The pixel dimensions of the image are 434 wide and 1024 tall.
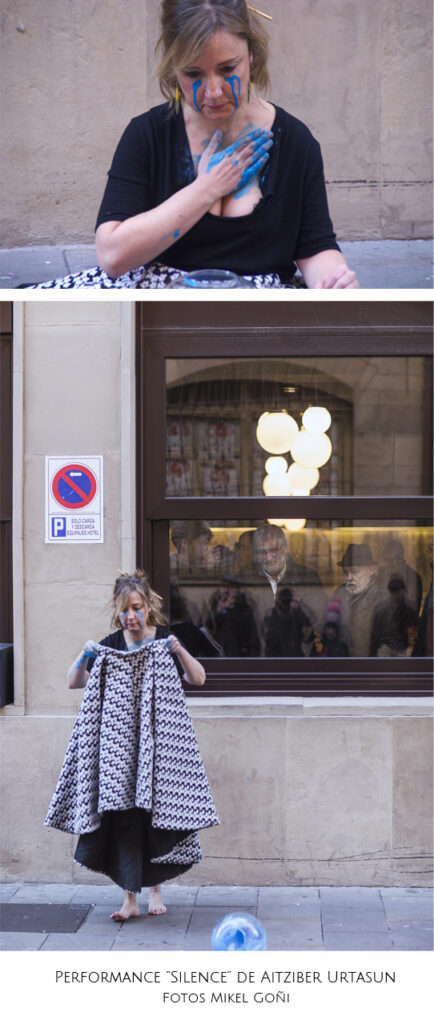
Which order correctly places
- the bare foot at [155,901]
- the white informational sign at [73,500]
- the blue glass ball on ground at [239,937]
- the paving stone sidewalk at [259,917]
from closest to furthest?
the blue glass ball on ground at [239,937]
the paving stone sidewalk at [259,917]
the bare foot at [155,901]
the white informational sign at [73,500]

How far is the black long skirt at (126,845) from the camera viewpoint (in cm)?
541

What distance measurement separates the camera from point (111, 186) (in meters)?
4.63

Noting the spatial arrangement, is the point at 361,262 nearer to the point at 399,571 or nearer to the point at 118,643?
the point at 399,571

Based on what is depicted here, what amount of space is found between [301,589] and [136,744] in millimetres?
1317

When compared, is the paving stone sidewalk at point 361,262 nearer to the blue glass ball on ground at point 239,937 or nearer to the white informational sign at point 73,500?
the white informational sign at point 73,500

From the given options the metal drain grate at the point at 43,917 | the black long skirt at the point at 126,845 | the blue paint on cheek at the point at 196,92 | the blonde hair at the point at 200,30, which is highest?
the blonde hair at the point at 200,30

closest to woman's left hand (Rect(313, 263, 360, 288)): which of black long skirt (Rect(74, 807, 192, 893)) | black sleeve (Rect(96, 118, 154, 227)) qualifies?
black sleeve (Rect(96, 118, 154, 227))

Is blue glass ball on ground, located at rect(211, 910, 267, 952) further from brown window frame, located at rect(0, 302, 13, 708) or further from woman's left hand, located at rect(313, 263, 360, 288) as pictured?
woman's left hand, located at rect(313, 263, 360, 288)

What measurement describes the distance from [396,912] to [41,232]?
3.51m

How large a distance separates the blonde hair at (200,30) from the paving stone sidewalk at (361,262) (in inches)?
42.5

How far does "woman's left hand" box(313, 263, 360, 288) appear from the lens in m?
4.61

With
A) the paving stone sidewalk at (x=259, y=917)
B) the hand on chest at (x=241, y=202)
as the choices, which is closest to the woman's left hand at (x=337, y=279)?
the hand on chest at (x=241, y=202)

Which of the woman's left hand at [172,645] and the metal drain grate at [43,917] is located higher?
the woman's left hand at [172,645]

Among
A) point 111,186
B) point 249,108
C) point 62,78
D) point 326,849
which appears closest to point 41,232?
point 62,78
